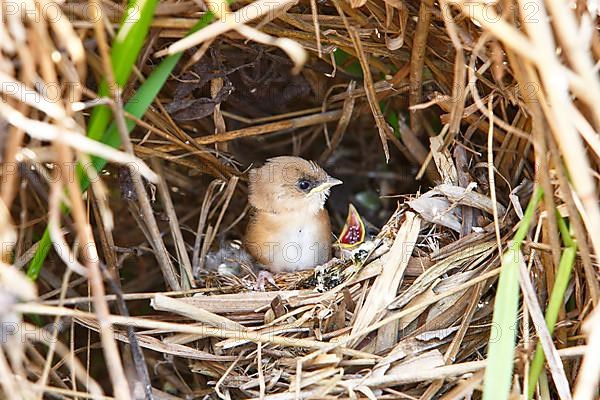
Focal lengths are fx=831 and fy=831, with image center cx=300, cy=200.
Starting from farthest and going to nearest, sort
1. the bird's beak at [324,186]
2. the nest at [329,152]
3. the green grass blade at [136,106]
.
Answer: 1. the bird's beak at [324,186]
2. the green grass blade at [136,106]
3. the nest at [329,152]

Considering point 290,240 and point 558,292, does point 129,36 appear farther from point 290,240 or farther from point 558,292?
point 290,240

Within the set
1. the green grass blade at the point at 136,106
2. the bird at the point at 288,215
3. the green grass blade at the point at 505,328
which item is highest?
the bird at the point at 288,215

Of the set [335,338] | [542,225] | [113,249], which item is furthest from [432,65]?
[113,249]

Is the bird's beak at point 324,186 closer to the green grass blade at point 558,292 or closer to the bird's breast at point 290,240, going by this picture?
the bird's breast at point 290,240

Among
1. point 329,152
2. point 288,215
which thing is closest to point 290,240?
point 288,215

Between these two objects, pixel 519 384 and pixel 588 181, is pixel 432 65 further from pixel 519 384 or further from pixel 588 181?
pixel 588 181

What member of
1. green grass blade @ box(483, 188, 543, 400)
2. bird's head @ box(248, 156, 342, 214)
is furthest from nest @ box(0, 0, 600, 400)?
bird's head @ box(248, 156, 342, 214)

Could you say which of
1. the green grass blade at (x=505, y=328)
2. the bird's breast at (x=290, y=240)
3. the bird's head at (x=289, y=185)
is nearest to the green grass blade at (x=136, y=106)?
the green grass blade at (x=505, y=328)
